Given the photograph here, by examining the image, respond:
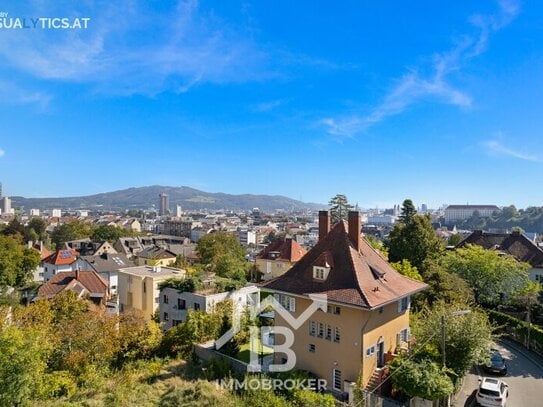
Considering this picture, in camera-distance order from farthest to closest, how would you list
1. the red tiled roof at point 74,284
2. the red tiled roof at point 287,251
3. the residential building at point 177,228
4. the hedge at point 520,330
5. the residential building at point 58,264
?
the residential building at point 177,228, the residential building at point 58,264, the red tiled roof at point 287,251, the red tiled roof at point 74,284, the hedge at point 520,330

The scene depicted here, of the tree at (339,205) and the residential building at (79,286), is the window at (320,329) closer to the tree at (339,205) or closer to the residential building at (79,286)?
the residential building at (79,286)

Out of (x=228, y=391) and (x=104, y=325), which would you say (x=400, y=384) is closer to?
(x=228, y=391)

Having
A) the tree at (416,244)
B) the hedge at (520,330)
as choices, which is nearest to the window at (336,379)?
the hedge at (520,330)

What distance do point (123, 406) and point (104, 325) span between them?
915 centimetres

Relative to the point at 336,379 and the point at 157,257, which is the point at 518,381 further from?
the point at 157,257

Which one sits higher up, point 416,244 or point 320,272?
point 320,272

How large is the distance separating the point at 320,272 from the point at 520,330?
1949 cm

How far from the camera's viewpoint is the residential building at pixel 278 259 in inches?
1998

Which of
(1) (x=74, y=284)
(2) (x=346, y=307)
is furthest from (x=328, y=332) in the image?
(1) (x=74, y=284)

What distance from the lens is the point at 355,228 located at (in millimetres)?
22453

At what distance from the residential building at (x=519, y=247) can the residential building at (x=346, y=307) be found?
90.4 feet

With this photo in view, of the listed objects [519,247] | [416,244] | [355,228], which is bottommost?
[519,247]

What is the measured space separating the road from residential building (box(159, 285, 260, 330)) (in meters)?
15.9

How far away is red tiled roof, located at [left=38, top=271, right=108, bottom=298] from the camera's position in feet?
138
